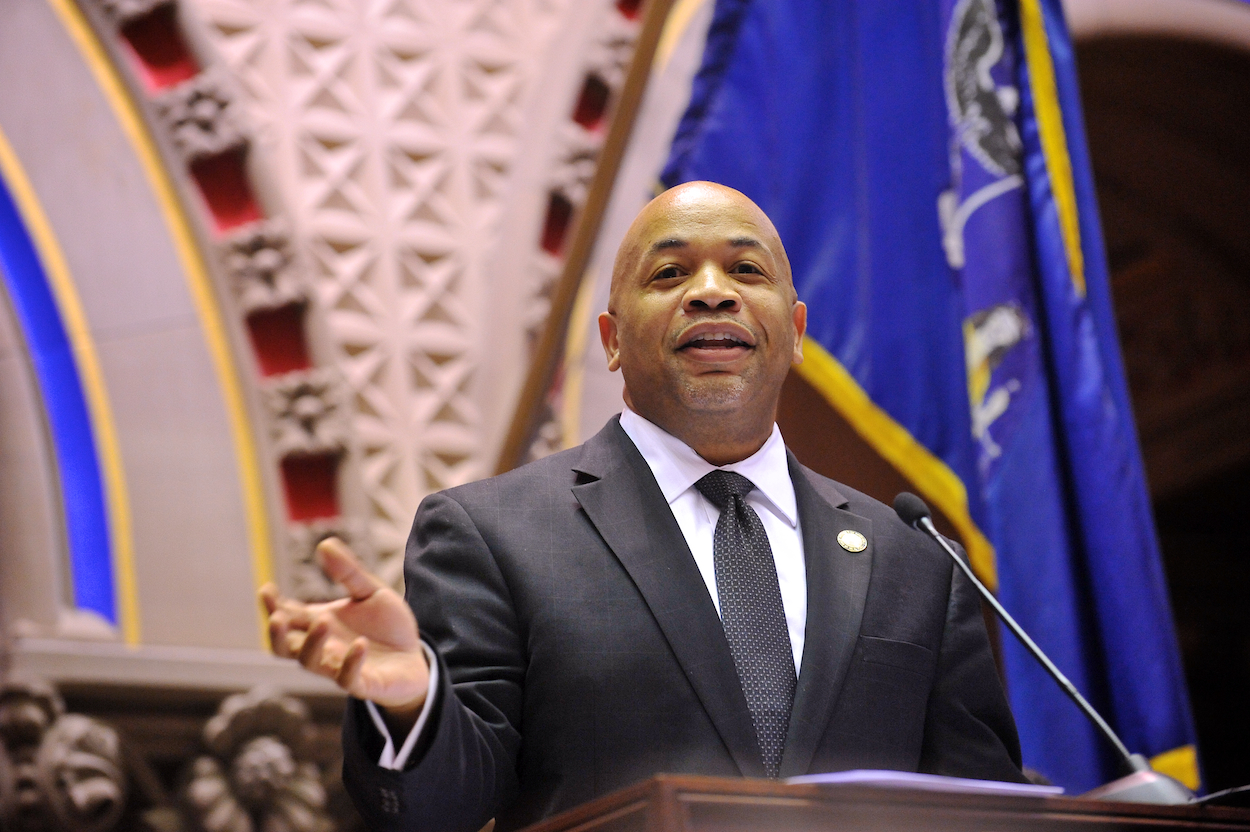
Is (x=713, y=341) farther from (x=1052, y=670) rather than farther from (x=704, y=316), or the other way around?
(x=1052, y=670)

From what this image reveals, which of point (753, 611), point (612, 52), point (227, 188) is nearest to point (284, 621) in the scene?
point (753, 611)

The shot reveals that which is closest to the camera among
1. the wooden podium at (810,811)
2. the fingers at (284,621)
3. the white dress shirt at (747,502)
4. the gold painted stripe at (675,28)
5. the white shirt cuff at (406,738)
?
the wooden podium at (810,811)

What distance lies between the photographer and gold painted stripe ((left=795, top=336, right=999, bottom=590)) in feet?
8.60

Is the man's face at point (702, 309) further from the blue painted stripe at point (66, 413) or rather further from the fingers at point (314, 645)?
the blue painted stripe at point (66, 413)

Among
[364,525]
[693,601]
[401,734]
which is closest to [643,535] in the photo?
[693,601]

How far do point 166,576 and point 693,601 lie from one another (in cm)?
226

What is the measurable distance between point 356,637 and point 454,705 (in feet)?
0.39

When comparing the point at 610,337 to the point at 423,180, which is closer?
the point at 610,337

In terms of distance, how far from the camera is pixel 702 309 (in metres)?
1.53

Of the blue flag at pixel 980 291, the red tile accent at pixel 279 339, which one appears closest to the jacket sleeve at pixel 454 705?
the blue flag at pixel 980 291

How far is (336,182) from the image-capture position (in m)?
3.73

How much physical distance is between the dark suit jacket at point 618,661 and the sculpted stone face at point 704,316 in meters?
0.09

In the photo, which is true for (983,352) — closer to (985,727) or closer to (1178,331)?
(985,727)

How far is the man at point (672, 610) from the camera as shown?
3.96 ft
